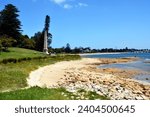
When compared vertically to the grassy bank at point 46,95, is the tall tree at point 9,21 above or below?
above

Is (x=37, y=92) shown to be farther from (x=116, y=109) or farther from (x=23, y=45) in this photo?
(x=23, y=45)

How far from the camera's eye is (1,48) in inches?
2665

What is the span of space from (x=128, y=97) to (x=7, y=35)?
5587 centimetres

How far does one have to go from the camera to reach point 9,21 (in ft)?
263

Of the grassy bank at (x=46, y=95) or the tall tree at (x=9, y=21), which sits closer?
the grassy bank at (x=46, y=95)

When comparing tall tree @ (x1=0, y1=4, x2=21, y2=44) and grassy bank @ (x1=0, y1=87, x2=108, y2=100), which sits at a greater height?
tall tree @ (x1=0, y1=4, x2=21, y2=44)

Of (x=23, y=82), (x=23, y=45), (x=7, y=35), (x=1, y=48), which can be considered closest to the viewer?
(x=23, y=82)

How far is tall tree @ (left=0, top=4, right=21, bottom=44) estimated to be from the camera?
79625mm

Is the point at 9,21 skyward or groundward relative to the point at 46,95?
skyward

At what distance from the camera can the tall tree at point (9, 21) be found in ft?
261

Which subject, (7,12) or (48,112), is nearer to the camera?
(48,112)

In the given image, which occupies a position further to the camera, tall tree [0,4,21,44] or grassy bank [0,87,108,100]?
tall tree [0,4,21,44]

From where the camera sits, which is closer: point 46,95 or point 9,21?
point 46,95

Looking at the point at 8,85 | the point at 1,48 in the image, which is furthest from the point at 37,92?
the point at 1,48
